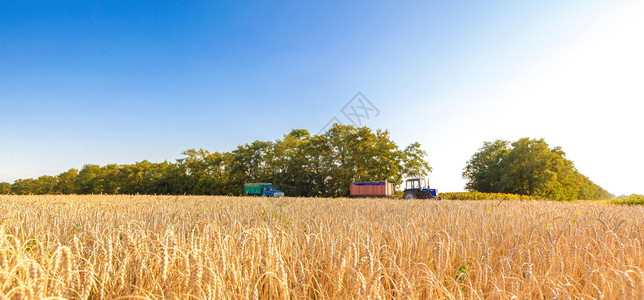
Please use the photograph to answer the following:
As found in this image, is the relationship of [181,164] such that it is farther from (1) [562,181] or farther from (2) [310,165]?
(1) [562,181]

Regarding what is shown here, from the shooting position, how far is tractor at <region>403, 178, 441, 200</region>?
21.2 meters

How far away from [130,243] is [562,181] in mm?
49462

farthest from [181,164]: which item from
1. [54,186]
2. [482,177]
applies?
[482,177]

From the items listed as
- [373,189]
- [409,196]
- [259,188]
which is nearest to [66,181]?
[259,188]

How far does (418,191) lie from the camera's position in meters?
21.6

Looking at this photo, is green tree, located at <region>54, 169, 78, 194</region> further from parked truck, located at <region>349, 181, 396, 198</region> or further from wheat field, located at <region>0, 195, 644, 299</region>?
wheat field, located at <region>0, 195, 644, 299</region>

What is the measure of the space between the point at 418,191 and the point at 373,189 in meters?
6.46

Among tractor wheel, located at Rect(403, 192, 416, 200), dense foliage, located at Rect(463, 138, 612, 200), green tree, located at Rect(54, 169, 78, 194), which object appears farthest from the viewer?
green tree, located at Rect(54, 169, 78, 194)

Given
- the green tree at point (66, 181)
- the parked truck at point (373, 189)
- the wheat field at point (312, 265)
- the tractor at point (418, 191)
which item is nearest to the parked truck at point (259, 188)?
the parked truck at point (373, 189)

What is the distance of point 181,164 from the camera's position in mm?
47469

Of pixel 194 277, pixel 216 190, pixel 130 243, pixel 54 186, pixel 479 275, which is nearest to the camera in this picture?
pixel 194 277

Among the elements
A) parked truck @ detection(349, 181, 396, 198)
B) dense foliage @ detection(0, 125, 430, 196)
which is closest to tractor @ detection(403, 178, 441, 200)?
parked truck @ detection(349, 181, 396, 198)

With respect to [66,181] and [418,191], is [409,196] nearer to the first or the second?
[418,191]

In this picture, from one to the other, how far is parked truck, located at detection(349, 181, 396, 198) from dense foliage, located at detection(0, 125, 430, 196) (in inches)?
210
